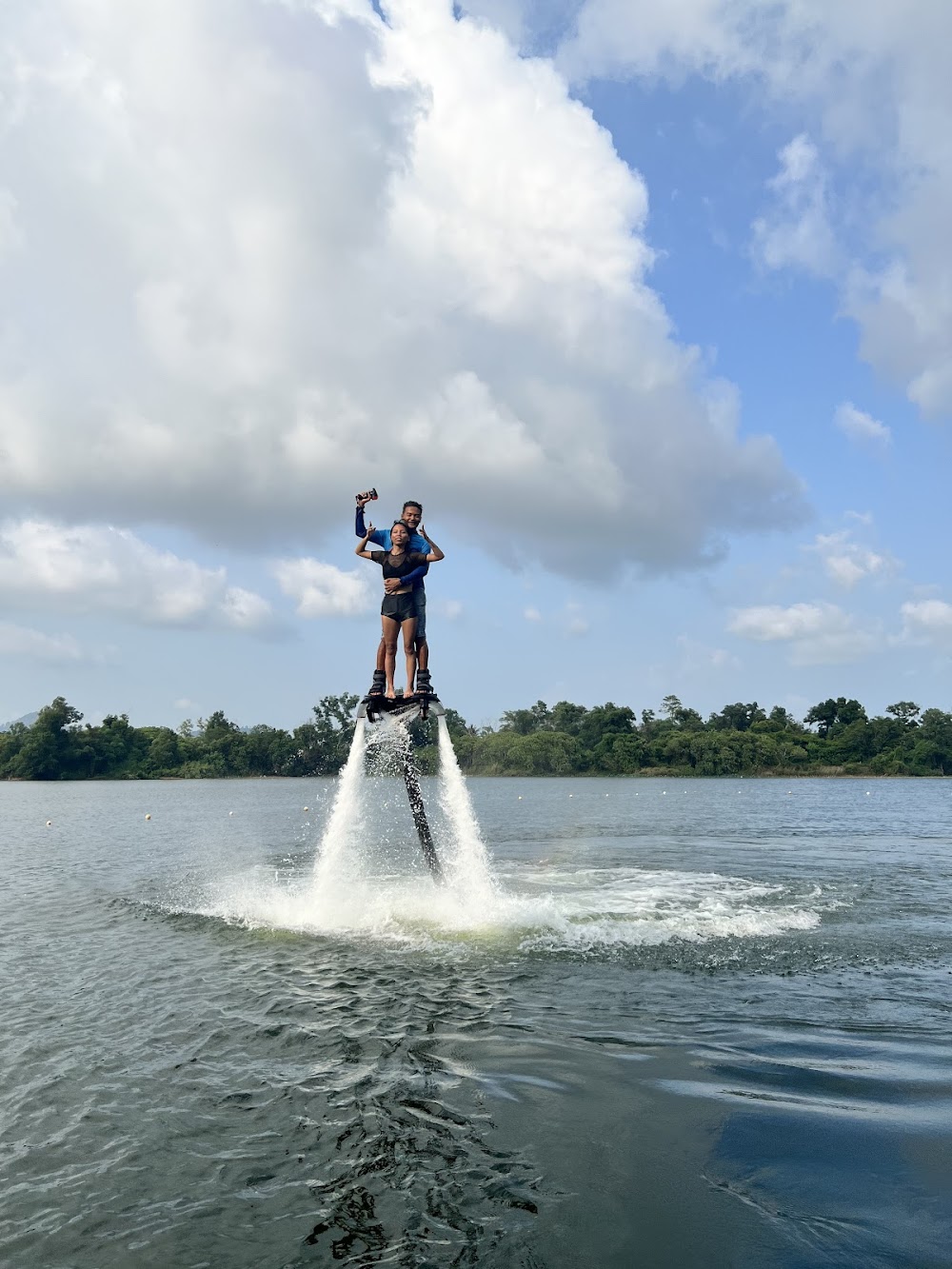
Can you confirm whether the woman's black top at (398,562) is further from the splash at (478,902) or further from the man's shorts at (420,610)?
the splash at (478,902)

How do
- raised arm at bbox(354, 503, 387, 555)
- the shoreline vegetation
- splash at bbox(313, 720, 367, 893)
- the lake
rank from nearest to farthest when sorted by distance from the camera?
the lake, raised arm at bbox(354, 503, 387, 555), splash at bbox(313, 720, 367, 893), the shoreline vegetation

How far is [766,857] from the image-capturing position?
3161 cm

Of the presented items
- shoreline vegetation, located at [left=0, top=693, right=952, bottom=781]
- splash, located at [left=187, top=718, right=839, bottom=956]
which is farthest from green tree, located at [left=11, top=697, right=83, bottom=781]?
splash, located at [left=187, top=718, right=839, bottom=956]

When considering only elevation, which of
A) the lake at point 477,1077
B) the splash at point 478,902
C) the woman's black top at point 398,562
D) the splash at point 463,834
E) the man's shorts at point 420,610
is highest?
the woman's black top at point 398,562

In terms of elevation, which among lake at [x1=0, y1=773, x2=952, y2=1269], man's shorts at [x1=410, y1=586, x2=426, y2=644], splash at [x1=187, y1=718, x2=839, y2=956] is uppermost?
man's shorts at [x1=410, y1=586, x2=426, y2=644]

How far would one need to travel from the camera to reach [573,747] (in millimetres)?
153375

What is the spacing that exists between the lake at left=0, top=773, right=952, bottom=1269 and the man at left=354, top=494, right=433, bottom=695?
12.1ft

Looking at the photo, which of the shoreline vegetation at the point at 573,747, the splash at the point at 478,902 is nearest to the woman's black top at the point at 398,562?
the splash at the point at 478,902

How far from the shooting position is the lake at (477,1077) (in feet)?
21.4

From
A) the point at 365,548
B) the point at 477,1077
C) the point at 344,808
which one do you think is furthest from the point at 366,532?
the point at 477,1077

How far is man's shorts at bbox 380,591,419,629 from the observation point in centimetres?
1562

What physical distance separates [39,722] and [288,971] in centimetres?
16528

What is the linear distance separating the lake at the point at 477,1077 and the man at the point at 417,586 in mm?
3702

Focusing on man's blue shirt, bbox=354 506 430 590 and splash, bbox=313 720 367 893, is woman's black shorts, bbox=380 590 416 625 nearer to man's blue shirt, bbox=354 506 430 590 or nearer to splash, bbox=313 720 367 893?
man's blue shirt, bbox=354 506 430 590
